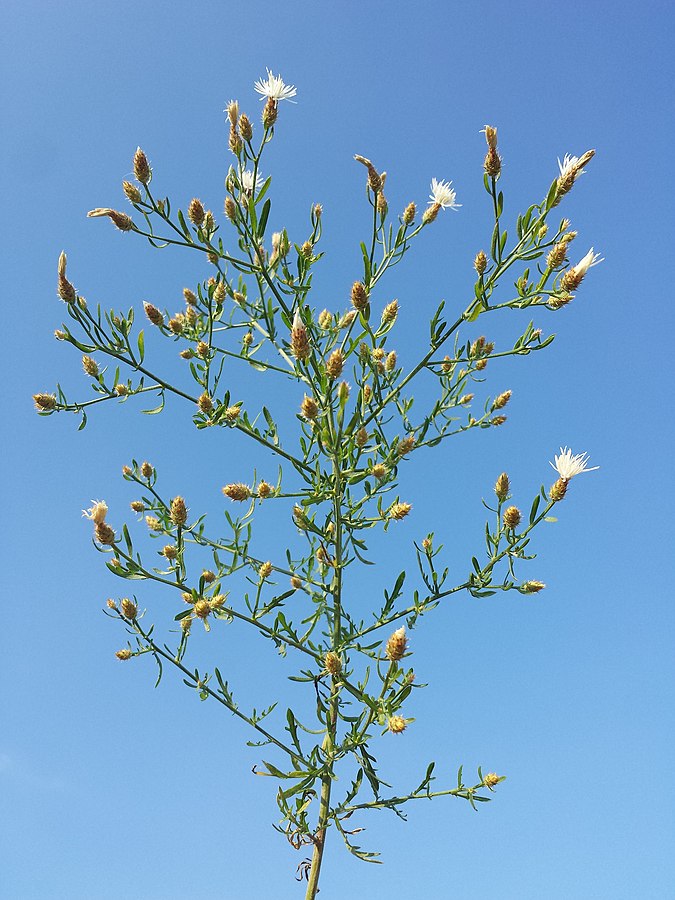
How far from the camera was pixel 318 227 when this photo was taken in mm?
2529

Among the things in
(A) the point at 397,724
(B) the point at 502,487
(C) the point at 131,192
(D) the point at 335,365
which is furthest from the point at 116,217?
(A) the point at 397,724

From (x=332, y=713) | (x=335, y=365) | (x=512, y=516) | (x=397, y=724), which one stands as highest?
(x=335, y=365)

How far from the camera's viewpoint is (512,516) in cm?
217

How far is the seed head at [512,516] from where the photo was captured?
2.17 meters

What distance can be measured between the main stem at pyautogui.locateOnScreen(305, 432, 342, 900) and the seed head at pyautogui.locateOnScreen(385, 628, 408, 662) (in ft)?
0.90

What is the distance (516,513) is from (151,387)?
1.19m

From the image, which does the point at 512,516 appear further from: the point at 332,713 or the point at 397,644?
the point at 332,713

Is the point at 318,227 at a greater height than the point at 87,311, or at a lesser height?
greater

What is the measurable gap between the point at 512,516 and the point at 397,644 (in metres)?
0.52

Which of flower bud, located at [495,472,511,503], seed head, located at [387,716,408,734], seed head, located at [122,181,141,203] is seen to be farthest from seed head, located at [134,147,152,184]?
seed head, located at [387,716,408,734]

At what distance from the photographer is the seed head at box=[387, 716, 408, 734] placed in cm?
186

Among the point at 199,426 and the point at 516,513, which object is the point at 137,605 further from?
the point at 516,513

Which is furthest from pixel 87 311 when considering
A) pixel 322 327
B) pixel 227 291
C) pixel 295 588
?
pixel 295 588

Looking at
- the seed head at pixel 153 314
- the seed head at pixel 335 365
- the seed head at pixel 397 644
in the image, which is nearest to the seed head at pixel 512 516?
the seed head at pixel 397 644
